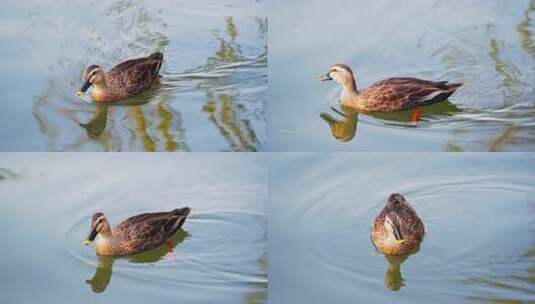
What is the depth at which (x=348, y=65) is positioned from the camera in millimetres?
2561

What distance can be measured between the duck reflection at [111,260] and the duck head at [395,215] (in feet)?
2.14

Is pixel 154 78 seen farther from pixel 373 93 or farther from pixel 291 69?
pixel 373 93

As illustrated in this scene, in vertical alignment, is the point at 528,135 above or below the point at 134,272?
above

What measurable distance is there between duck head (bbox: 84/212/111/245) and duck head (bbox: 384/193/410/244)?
0.86 m

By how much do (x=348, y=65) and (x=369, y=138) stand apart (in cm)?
24

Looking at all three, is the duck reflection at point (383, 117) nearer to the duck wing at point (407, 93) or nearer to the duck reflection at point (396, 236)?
the duck wing at point (407, 93)

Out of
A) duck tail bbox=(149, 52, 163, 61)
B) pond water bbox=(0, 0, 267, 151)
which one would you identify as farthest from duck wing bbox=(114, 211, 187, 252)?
duck tail bbox=(149, 52, 163, 61)

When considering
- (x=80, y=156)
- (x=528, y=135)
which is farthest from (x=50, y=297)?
(x=528, y=135)

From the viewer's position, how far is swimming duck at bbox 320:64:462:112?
251cm

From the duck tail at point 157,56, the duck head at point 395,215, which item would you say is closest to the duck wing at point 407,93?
the duck head at point 395,215

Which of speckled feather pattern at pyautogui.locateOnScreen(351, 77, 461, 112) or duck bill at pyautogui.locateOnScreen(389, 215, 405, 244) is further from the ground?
speckled feather pattern at pyautogui.locateOnScreen(351, 77, 461, 112)

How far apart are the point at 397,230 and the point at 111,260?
2.89ft

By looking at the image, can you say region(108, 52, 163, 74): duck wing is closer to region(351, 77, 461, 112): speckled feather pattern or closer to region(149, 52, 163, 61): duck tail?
region(149, 52, 163, 61): duck tail

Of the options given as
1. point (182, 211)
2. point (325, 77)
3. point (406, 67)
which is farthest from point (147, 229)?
point (406, 67)
